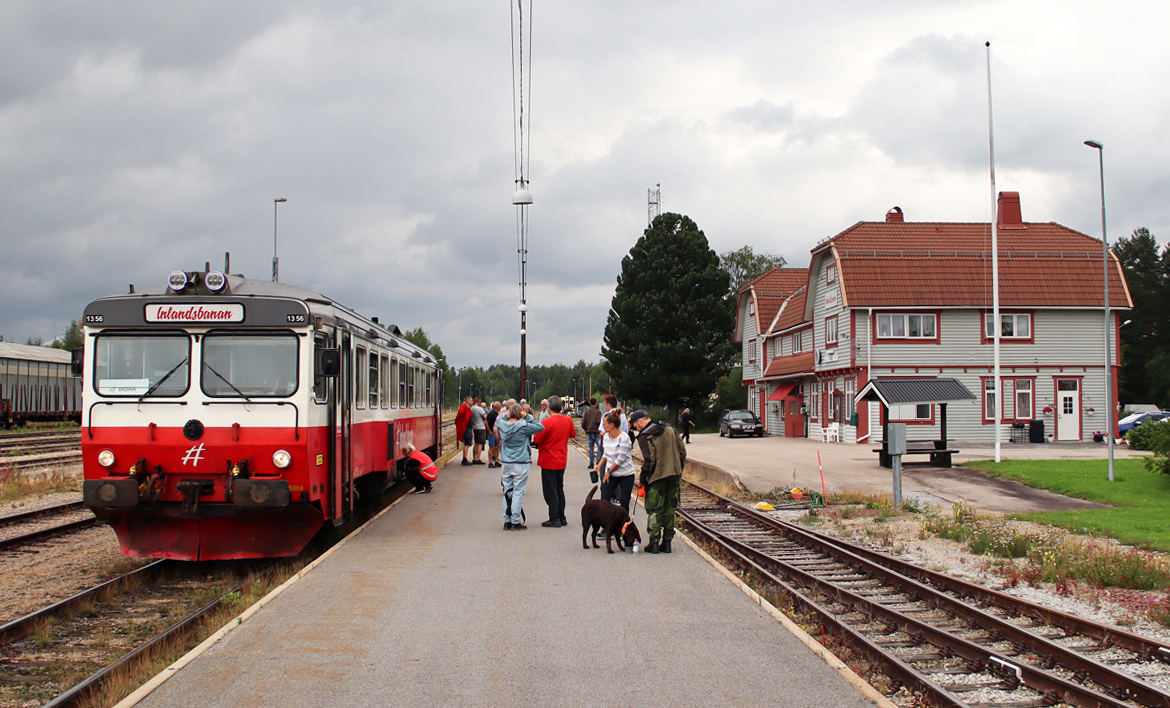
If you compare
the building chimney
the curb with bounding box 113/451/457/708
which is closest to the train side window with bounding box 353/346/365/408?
the curb with bounding box 113/451/457/708

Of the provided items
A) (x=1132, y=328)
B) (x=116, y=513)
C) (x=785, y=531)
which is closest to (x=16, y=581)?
(x=116, y=513)

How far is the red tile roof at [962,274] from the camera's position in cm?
3522

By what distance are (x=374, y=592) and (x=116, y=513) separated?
3.16m

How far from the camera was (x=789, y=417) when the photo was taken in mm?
43438

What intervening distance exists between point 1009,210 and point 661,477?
123 ft

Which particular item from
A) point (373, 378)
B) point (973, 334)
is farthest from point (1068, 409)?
point (373, 378)

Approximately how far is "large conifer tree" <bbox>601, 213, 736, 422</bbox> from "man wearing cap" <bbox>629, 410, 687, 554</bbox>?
40767 millimetres

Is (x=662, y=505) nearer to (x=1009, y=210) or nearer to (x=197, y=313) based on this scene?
(x=197, y=313)

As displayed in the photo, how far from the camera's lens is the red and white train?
9.16 m

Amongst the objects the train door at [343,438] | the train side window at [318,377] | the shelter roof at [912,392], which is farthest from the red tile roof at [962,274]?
the train side window at [318,377]

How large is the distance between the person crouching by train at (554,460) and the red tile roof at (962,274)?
24829mm

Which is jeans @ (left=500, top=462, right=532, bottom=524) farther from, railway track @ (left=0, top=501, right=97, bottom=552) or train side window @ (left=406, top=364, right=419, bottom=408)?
train side window @ (left=406, top=364, right=419, bottom=408)

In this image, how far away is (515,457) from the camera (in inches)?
471

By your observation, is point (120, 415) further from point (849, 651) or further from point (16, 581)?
point (849, 651)
